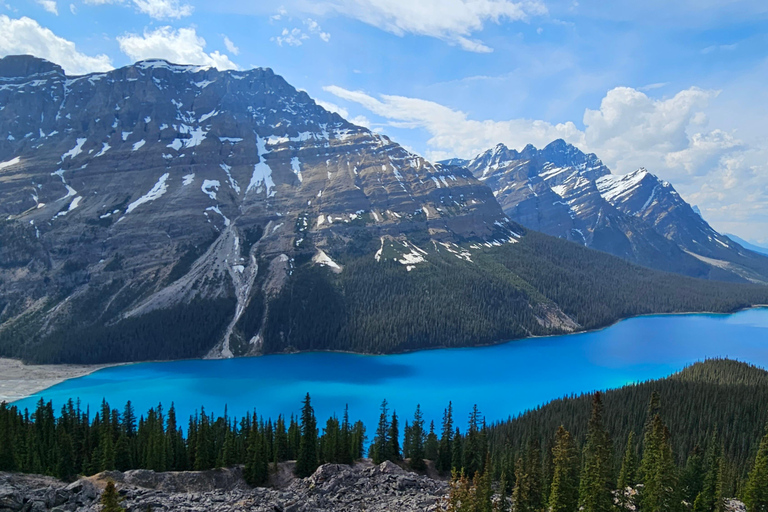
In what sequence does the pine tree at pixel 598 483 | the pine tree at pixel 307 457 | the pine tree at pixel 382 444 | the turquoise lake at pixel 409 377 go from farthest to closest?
the turquoise lake at pixel 409 377 → the pine tree at pixel 382 444 → the pine tree at pixel 307 457 → the pine tree at pixel 598 483

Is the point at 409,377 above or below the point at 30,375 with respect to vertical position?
below

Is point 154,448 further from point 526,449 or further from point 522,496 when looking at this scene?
point 526,449

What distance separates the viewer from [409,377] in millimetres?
123000

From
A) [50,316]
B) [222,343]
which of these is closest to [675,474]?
[222,343]

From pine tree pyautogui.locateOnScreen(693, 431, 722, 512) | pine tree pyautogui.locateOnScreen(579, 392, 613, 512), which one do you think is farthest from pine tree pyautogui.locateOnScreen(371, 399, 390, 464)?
pine tree pyautogui.locateOnScreen(693, 431, 722, 512)

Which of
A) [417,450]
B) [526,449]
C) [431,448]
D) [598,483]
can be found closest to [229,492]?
[417,450]

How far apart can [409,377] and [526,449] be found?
66.9 m

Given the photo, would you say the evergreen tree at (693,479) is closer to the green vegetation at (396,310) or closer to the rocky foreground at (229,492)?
the rocky foreground at (229,492)

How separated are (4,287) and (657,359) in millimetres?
193376

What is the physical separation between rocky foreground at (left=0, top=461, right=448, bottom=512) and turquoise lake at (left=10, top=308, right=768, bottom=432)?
3986 centimetres

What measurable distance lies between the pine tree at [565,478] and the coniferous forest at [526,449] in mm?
107

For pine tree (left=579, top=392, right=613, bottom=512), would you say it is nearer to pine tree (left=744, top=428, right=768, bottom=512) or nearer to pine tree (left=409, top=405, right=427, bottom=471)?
pine tree (left=744, top=428, right=768, bottom=512)

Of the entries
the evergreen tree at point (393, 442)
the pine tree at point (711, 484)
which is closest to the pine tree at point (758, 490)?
the pine tree at point (711, 484)

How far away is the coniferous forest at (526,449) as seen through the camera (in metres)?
37.8
